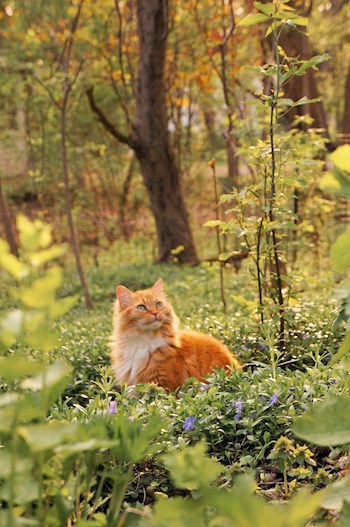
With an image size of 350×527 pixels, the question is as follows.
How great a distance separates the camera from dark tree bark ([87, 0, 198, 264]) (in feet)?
29.9

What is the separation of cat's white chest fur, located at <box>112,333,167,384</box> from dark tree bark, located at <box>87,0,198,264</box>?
5.31m

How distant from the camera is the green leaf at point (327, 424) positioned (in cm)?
148

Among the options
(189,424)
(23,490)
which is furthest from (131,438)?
(189,424)

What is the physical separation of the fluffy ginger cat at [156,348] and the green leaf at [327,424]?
212 cm

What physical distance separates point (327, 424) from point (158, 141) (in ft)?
27.6

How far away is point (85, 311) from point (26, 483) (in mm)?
5906

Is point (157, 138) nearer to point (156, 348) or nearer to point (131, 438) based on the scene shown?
point (156, 348)

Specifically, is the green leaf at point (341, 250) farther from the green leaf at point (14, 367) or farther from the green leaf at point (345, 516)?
the green leaf at point (14, 367)

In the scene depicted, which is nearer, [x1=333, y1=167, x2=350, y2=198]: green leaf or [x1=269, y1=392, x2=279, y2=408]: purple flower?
[x1=333, y1=167, x2=350, y2=198]: green leaf

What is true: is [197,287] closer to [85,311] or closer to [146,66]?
[85,311]

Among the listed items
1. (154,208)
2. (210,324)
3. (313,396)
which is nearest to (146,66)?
(154,208)

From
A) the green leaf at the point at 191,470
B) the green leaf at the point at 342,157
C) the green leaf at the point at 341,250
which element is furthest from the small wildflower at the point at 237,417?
the green leaf at the point at 342,157

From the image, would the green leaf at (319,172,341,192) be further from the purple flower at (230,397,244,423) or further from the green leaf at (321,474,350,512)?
the purple flower at (230,397,244,423)

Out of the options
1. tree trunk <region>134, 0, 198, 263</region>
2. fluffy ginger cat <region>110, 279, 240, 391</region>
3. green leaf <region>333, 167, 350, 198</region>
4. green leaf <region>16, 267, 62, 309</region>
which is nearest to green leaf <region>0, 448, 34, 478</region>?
green leaf <region>16, 267, 62, 309</region>
